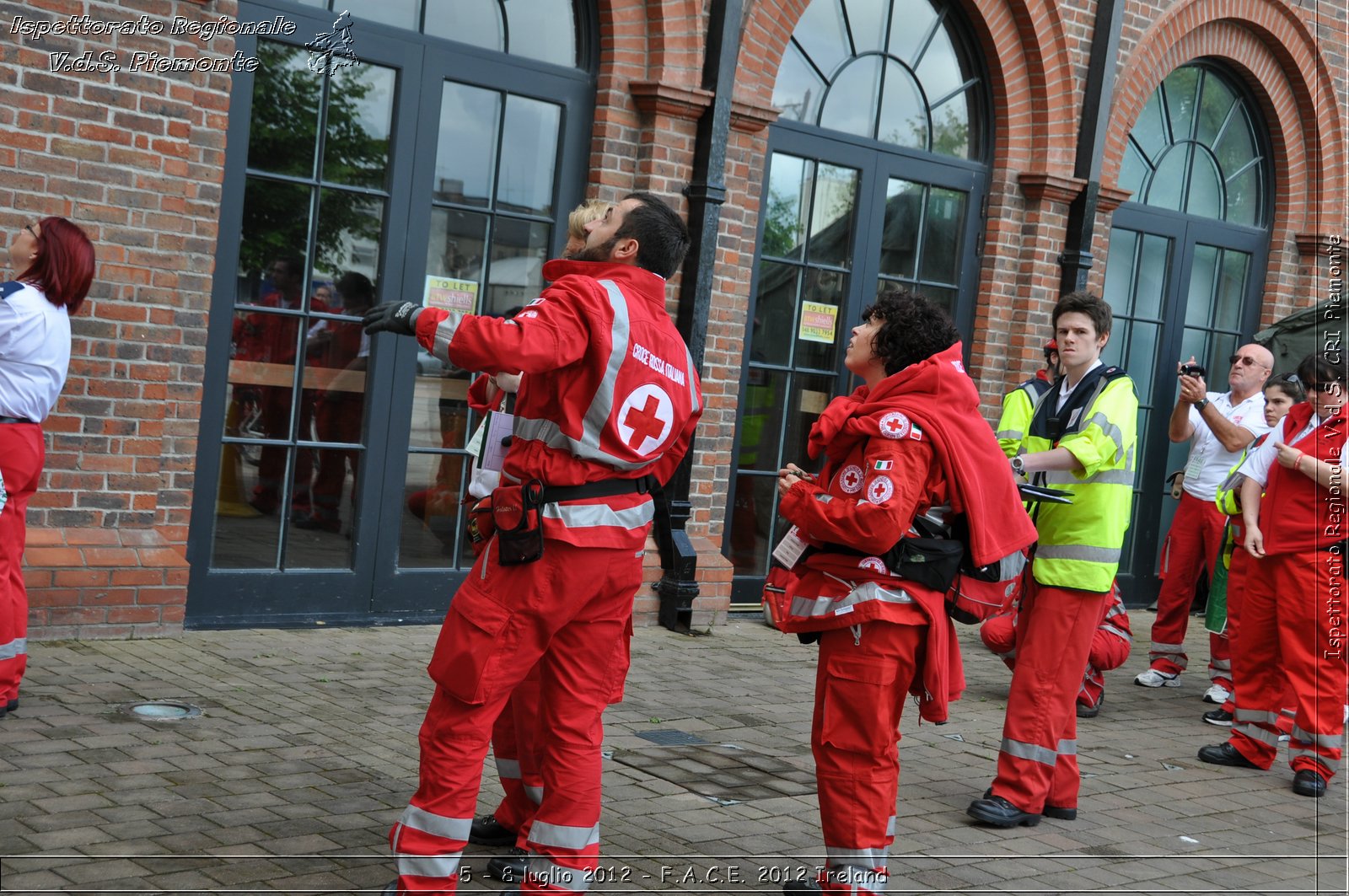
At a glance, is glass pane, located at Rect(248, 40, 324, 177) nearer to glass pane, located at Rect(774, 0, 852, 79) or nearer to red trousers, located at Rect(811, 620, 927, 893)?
glass pane, located at Rect(774, 0, 852, 79)

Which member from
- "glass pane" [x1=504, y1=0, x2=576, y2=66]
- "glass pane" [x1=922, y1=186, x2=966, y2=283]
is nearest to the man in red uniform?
"glass pane" [x1=504, y1=0, x2=576, y2=66]

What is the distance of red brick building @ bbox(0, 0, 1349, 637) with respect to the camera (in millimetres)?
6359

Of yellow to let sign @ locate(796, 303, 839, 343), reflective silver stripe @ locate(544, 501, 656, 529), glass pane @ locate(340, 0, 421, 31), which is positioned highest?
glass pane @ locate(340, 0, 421, 31)

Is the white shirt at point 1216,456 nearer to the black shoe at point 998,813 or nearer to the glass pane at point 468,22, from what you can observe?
the black shoe at point 998,813

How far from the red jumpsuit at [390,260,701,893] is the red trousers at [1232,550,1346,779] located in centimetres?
377

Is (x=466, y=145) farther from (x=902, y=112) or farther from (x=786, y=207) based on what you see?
(x=902, y=112)

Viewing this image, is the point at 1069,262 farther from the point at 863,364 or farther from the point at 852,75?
the point at 863,364

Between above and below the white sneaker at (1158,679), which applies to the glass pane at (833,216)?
above

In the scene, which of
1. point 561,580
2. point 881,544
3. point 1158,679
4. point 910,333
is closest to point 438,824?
point 561,580

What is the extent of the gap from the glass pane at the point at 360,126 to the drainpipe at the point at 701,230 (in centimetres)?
183

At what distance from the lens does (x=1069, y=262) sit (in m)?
10.3

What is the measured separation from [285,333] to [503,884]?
3.80 m

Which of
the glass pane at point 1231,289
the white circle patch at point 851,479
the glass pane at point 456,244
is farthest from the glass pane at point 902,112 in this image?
the white circle patch at point 851,479

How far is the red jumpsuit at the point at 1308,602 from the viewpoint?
630 centimetres
